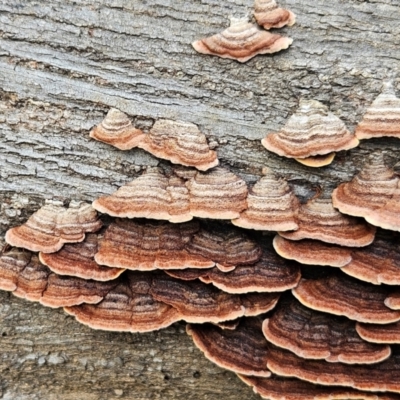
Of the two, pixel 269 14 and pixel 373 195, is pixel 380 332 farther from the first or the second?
pixel 269 14

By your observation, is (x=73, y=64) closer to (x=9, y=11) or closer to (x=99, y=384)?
(x=9, y=11)

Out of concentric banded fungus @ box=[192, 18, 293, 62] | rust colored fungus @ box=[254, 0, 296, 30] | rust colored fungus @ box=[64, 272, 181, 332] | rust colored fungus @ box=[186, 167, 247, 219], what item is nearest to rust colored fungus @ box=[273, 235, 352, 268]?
rust colored fungus @ box=[186, 167, 247, 219]

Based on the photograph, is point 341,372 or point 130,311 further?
point 130,311

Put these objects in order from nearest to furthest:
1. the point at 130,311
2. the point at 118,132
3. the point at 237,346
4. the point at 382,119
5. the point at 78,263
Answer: the point at 382,119
the point at 118,132
the point at 78,263
the point at 130,311
the point at 237,346

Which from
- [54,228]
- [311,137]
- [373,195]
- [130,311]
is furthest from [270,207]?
[54,228]

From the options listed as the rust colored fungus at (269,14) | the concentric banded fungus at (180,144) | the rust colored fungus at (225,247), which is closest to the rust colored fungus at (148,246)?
the rust colored fungus at (225,247)
